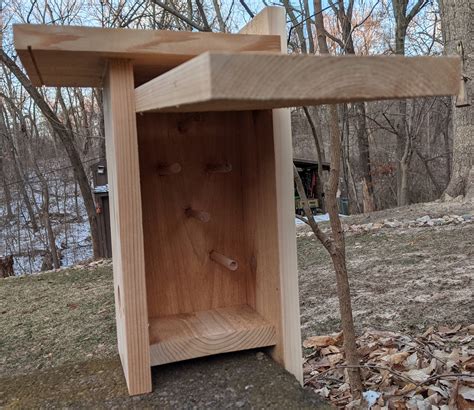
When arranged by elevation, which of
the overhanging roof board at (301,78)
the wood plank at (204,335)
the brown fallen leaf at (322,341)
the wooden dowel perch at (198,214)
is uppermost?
the overhanging roof board at (301,78)

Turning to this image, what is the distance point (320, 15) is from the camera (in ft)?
7.04

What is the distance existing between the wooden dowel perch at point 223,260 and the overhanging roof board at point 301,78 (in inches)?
18.3

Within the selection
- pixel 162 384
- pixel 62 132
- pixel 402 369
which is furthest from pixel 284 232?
pixel 62 132

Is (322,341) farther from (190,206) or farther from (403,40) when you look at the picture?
(403,40)

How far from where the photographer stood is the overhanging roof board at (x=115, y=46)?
96 cm

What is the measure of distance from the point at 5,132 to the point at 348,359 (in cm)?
1476

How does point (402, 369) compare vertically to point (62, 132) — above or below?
below

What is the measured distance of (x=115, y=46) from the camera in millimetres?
989

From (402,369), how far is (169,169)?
53.1 inches

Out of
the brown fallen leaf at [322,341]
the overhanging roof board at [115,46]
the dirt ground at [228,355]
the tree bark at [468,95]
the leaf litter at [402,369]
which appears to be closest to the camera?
the overhanging roof board at [115,46]


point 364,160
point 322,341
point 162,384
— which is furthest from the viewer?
point 364,160

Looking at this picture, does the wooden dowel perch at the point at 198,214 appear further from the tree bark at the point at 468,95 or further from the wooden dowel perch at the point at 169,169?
the tree bark at the point at 468,95

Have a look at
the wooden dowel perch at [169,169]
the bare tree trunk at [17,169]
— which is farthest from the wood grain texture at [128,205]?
the bare tree trunk at [17,169]

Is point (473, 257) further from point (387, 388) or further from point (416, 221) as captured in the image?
point (387, 388)
